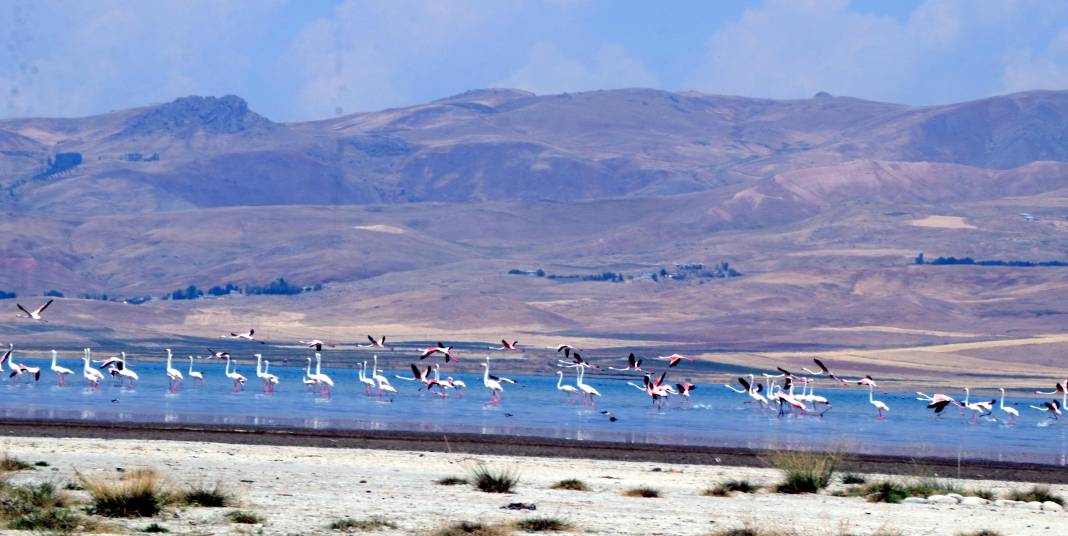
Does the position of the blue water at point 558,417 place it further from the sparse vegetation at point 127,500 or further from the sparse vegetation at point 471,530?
the sparse vegetation at point 127,500

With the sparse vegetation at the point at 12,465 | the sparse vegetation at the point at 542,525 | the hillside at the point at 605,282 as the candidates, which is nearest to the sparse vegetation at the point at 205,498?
the sparse vegetation at the point at 542,525

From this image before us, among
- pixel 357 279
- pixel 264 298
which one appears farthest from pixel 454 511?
pixel 357 279

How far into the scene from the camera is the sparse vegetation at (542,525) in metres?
17.0

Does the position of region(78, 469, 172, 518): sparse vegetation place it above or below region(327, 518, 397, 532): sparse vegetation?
above

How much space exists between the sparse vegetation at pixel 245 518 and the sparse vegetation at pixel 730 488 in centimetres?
687

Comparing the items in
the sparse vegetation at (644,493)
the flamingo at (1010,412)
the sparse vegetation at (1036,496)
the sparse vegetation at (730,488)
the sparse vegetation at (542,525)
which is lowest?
the sparse vegetation at (542,525)

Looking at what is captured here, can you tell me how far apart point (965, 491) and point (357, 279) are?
485 feet

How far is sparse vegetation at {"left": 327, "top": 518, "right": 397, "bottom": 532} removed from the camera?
16.6 metres

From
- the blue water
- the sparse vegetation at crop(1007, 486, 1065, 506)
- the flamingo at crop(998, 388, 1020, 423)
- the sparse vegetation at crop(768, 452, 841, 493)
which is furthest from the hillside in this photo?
the sparse vegetation at crop(768, 452, 841, 493)

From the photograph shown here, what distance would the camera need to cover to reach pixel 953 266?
158 metres

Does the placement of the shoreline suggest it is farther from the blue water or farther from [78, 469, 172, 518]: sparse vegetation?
[78, 469, 172, 518]: sparse vegetation

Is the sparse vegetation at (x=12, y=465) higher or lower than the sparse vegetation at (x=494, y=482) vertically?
lower

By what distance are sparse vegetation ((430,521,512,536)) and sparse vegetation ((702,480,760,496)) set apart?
5.87 m

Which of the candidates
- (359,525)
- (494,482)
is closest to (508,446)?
(494,482)
